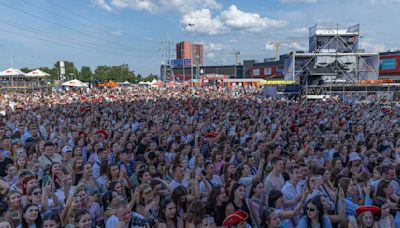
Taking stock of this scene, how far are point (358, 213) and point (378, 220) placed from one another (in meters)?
0.22

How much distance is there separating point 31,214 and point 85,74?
329 feet

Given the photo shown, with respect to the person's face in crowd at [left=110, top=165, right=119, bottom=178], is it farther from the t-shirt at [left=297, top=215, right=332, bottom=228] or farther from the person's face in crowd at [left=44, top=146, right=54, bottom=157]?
the t-shirt at [left=297, top=215, right=332, bottom=228]

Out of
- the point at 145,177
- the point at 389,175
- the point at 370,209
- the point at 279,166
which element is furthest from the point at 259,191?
the point at 389,175

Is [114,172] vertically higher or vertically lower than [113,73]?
lower

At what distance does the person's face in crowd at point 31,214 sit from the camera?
3.49m

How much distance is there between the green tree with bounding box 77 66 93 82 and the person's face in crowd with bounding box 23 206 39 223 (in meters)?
97.2

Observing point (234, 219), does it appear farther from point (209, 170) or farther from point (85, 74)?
point (85, 74)

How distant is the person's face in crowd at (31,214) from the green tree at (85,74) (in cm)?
9718

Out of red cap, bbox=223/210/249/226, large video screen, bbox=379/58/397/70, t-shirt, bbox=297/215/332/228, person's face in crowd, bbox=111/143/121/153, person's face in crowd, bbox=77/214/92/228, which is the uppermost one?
large video screen, bbox=379/58/397/70

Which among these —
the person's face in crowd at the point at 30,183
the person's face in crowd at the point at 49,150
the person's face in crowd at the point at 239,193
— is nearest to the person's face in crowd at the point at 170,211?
the person's face in crowd at the point at 239,193

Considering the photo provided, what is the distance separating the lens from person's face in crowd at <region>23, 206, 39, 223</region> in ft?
11.5

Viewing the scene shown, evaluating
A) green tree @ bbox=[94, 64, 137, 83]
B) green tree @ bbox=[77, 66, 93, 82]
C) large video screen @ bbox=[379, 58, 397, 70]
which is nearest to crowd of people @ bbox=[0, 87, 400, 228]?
large video screen @ bbox=[379, 58, 397, 70]

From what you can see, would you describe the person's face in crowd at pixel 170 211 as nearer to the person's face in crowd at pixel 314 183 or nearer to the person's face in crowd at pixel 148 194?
the person's face in crowd at pixel 148 194

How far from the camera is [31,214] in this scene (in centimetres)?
350
